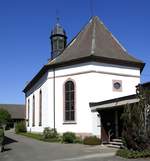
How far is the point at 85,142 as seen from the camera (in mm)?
29062

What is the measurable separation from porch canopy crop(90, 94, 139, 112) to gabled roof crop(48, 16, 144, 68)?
524 cm

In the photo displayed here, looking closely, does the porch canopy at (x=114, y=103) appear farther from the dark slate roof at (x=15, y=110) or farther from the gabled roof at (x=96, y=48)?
the dark slate roof at (x=15, y=110)

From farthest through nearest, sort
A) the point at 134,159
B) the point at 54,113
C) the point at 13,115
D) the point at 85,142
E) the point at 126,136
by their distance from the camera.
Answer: the point at 13,115 < the point at 54,113 < the point at 85,142 < the point at 126,136 < the point at 134,159

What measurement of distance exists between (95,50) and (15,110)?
6141cm

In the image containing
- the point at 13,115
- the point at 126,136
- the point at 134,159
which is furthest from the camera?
the point at 13,115

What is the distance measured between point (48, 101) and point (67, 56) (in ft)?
17.7

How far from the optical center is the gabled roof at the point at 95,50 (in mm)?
34719

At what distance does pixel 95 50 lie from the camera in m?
35.1

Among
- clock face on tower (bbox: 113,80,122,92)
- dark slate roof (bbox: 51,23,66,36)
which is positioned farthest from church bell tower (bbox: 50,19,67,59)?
clock face on tower (bbox: 113,80,122,92)

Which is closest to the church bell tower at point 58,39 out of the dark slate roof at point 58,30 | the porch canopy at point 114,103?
the dark slate roof at point 58,30

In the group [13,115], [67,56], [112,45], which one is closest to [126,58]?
[112,45]

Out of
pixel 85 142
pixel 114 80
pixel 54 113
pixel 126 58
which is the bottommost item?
pixel 85 142

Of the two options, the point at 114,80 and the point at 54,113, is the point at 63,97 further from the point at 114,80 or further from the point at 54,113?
the point at 114,80

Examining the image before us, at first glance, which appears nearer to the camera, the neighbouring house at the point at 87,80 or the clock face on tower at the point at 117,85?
the neighbouring house at the point at 87,80
